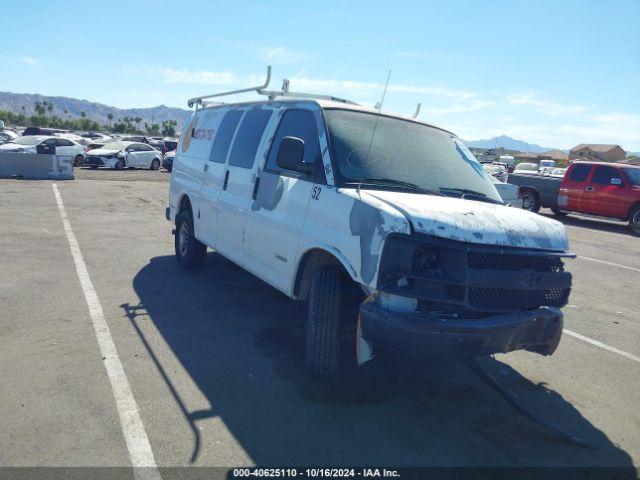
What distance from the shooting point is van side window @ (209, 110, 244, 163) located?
239 inches

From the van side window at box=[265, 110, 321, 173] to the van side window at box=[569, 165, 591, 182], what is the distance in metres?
14.2

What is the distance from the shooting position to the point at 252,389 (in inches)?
156

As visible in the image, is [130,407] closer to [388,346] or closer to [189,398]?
[189,398]

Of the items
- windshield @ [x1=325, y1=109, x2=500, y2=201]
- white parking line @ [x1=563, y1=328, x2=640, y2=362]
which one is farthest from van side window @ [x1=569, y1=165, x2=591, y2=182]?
windshield @ [x1=325, y1=109, x2=500, y2=201]

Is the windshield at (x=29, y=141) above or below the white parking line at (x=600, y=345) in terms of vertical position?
below

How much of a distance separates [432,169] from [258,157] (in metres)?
1.76

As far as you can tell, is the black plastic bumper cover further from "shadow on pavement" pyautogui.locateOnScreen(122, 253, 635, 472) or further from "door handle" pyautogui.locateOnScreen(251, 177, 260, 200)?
"door handle" pyautogui.locateOnScreen(251, 177, 260, 200)

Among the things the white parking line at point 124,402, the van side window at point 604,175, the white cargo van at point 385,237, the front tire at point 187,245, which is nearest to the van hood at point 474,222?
the white cargo van at point 385,237

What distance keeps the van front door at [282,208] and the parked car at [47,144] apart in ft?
72.0

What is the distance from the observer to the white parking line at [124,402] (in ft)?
9.80

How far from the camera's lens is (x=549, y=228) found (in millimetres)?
3922

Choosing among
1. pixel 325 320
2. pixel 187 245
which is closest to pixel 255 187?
pixel 325 320

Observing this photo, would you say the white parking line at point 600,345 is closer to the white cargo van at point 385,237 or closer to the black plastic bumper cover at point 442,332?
the white cargo van at point 385,237

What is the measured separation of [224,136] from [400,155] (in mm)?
2570
